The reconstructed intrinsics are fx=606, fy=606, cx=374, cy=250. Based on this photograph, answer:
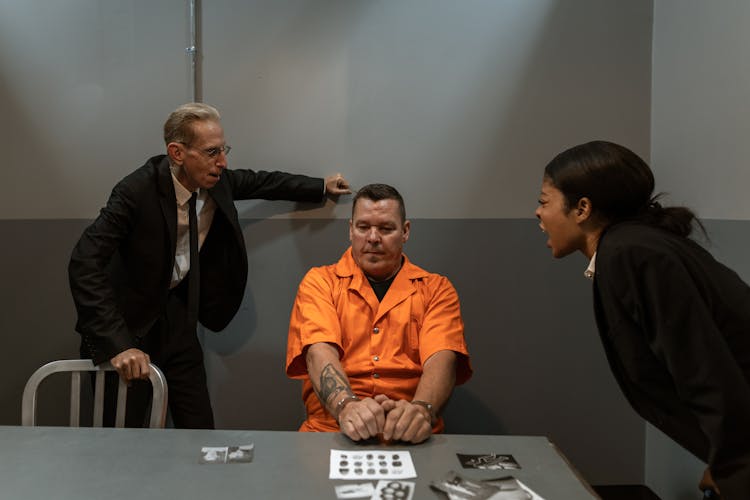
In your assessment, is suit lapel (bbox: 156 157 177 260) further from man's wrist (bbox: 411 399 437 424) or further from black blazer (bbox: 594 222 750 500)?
black blazer (bbox: 594 222 750 500)

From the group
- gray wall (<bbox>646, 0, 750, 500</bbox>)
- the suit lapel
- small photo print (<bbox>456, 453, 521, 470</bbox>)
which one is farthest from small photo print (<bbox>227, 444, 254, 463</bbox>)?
gray wall (<bbox>646, 0, 750, 500</bbox>)

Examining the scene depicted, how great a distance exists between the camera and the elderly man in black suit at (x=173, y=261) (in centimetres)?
218

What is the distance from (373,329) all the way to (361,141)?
105 cm

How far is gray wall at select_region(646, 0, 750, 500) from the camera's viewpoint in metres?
2.09

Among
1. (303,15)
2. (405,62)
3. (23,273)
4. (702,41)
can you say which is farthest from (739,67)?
(23,273)

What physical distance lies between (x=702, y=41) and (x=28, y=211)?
9.73 feet

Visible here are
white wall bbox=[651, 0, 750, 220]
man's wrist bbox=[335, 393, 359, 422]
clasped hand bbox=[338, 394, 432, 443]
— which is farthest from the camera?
white wall bbox=[651, 0, 750, 220]

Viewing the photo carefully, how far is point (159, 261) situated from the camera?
7.65 feet

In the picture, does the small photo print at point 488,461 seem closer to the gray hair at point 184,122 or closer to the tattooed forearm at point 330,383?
the tattooed forearm at point 330,383

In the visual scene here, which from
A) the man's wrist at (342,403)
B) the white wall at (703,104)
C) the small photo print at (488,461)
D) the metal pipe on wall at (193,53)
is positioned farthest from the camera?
the metal pipe on wall at (193,53)

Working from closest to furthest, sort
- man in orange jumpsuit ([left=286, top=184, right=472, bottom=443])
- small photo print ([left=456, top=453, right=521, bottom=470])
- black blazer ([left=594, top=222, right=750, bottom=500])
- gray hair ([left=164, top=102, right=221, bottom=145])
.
Result: black blazer ([left=594, top=222, right=750, bottom=500]) < small photo print ([left=456, top=453, right=521, bottom=470]) < man in orange jumpsuit ([left=286, top=184, right=472, bottom=443]) < gray hair ([left=164, top=102, right=221, bottom=145])

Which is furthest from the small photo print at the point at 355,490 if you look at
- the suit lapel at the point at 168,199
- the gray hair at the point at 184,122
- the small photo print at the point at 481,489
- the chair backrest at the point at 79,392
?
the gray hair at the point at 184,122

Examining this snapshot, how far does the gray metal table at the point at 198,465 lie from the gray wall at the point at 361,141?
4.34 ft

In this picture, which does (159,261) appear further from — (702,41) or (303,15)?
(702,41)
